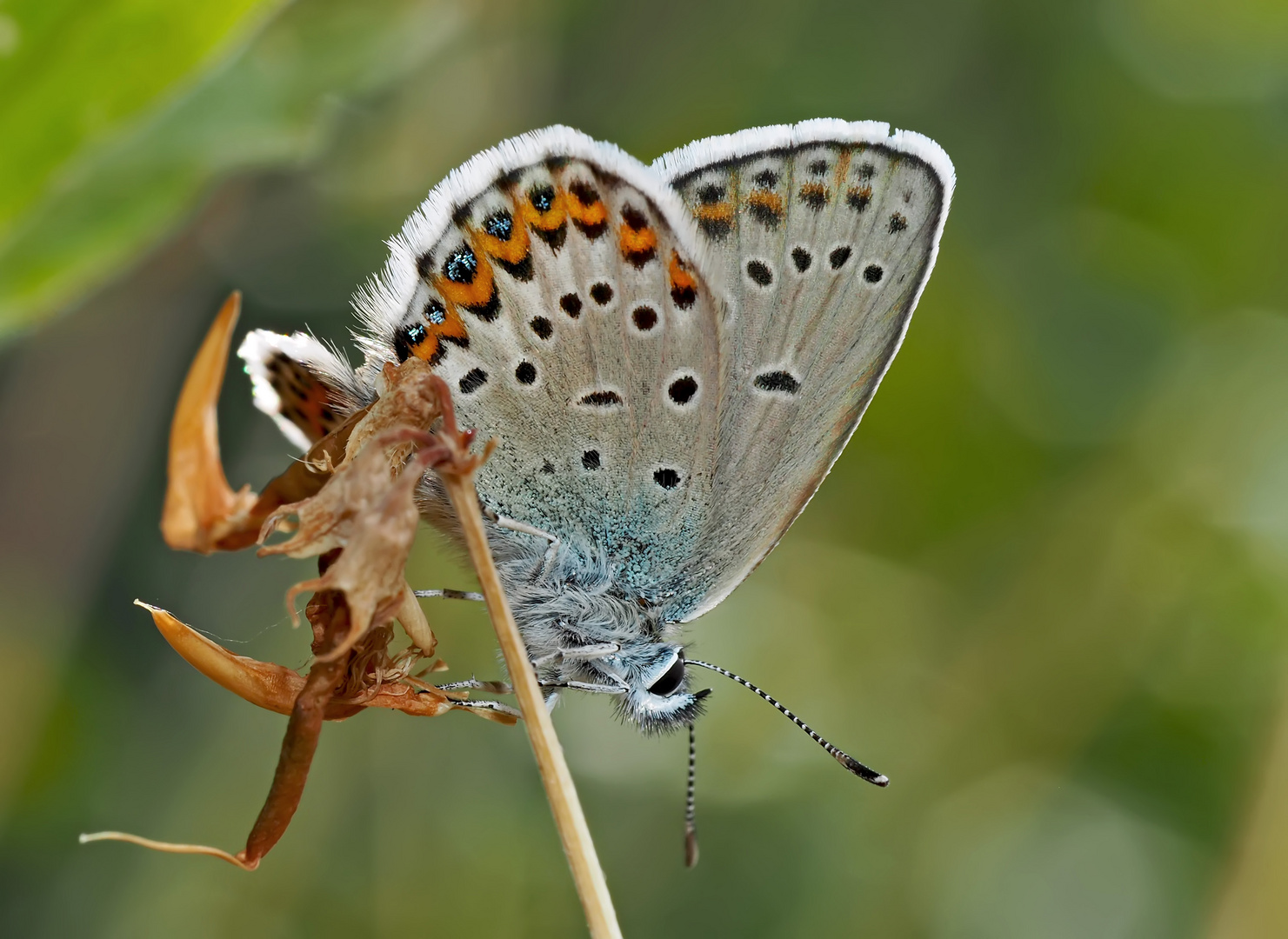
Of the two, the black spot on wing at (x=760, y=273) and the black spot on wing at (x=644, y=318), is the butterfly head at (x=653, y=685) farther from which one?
the black spot on wing at (x=760, y=273)

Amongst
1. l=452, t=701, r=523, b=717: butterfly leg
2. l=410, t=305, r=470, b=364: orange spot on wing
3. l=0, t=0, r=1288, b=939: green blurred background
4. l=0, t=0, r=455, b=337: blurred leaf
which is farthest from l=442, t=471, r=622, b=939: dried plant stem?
l=0, t=0, r=1288, b=939: green blurred background

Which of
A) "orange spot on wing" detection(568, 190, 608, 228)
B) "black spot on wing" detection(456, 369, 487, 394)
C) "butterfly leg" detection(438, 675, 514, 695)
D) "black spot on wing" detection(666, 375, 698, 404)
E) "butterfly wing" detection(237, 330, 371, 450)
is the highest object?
"orange spot on wing" detection(568, 190, 608, 228)

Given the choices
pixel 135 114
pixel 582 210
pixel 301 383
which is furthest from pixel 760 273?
pixel 135 114

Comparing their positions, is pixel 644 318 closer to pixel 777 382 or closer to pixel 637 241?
pixel 637 241

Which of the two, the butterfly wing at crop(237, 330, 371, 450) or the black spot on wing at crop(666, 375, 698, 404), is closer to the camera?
the butterfly wing at crop(237, 330, 371, 450)

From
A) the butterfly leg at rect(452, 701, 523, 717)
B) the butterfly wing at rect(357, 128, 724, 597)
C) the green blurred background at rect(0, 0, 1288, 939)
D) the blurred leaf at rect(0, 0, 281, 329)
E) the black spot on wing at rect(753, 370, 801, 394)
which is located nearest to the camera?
the blurred leaf at rect(0, 0, 281, 329)

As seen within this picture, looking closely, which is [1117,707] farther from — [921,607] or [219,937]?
[219,937]

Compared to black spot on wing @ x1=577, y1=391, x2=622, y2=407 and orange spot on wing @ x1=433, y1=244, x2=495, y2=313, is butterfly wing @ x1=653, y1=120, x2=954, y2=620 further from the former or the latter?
orange spot on wing @ x1=433, y1=244, x2=495, y2=313

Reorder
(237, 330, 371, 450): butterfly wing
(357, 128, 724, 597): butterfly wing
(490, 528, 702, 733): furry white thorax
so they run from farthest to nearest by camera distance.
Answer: (490, 528, 702, 733): furry white thorax → (357, 128, 724, 597): butterfly wing → (237, 330, 371, 450): butterfly wing
